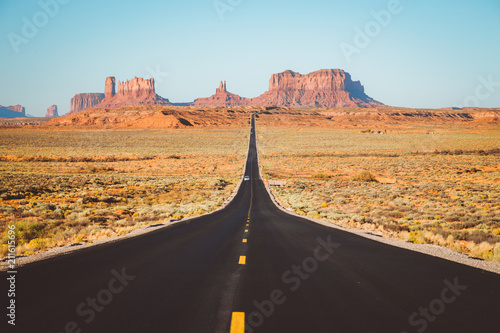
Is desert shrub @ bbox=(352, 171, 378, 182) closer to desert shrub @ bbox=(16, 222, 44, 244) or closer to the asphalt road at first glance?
the asphalt road

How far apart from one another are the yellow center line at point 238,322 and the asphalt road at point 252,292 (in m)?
0.02

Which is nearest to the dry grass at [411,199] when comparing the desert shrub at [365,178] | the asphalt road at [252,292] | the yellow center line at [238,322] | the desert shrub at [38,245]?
the desert shrub at [365,178]

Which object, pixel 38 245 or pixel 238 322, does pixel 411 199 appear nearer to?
pixel 238 322

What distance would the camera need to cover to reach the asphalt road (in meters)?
3.94

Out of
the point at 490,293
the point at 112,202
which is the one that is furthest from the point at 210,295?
the point at 112,202

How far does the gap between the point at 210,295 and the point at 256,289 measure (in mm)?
853

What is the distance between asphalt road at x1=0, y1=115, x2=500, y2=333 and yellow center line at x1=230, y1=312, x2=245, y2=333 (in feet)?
0.05

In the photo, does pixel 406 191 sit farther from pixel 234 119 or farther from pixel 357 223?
pixel 234 119

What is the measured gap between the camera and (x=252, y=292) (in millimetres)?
5078

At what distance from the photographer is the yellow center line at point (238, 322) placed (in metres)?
3.77

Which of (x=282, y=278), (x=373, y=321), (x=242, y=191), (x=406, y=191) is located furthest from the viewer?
(x=242, y=191)

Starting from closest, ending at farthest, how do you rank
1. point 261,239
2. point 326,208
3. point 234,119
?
point 261,239
point 326,208
point 234,119

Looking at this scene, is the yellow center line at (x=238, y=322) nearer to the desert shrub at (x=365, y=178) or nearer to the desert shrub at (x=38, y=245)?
the desert shrub at (x=38, y=245)

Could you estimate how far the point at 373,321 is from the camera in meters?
4.02
